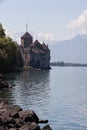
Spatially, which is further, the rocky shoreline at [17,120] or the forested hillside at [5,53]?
the forested hillside at [5,53]

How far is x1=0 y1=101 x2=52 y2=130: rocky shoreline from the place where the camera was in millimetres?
39188

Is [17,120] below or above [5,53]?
below

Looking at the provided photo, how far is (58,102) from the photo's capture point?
6366cm

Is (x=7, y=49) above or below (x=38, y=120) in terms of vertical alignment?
above

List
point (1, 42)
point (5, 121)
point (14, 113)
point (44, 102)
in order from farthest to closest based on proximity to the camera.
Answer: point (1, 42)
point (44, 102)
point (14, 113)
point (5, 121)

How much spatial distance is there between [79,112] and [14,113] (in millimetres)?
11493

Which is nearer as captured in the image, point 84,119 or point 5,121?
point 5,121

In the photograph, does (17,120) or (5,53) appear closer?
(17,120)

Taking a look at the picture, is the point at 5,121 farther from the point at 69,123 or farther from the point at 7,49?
the point at 7,49

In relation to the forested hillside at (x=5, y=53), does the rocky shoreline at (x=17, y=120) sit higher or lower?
lower

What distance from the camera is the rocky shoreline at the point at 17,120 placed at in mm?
39188

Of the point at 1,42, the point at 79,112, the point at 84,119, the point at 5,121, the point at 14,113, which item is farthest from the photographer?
the point at 1,42

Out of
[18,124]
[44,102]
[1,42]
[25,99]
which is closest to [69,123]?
[18,124]

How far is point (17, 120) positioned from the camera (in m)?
41.8
